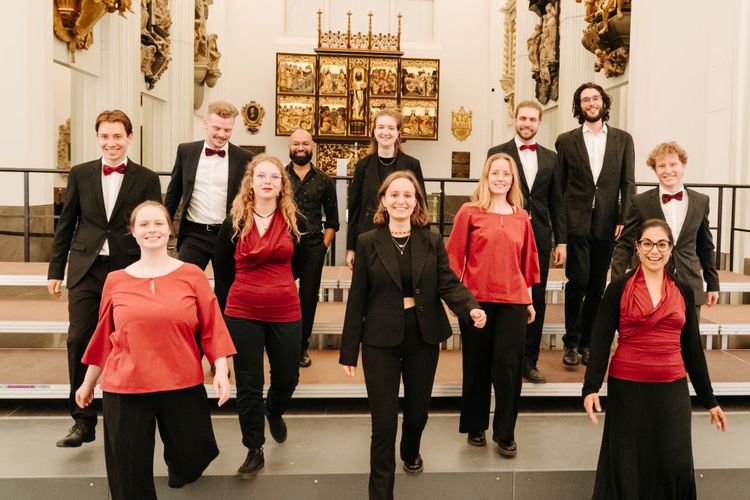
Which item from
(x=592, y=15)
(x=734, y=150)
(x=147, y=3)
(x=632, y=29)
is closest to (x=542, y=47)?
(x=592, y=15)

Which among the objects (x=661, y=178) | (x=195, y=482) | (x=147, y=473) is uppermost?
(x=661, y=178)

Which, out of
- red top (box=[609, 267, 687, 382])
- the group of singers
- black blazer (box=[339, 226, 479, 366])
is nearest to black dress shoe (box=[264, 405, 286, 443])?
the group of singers

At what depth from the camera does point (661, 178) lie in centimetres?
471

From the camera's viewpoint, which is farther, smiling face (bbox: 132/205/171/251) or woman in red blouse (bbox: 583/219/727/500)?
woman in red blouse (bbox: 583/219/727/500)

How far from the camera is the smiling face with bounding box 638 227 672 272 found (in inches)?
144

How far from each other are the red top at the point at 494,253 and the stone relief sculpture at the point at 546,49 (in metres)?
9.51

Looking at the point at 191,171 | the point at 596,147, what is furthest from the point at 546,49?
the point at 191,171

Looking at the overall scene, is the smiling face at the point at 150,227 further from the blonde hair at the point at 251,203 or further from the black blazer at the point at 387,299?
the black blazer at the point at 387,299

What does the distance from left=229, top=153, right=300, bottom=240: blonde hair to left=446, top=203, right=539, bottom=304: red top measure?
981 mm

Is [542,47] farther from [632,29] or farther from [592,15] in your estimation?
[632,29]

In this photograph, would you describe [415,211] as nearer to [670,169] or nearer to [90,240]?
[670,169]

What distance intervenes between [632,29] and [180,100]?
910 centimetres

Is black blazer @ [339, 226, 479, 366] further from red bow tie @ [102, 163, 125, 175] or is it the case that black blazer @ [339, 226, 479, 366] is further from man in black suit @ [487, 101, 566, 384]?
red bow tie @ [102, 163, 125, 175]

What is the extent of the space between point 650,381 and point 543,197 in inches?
67.2
